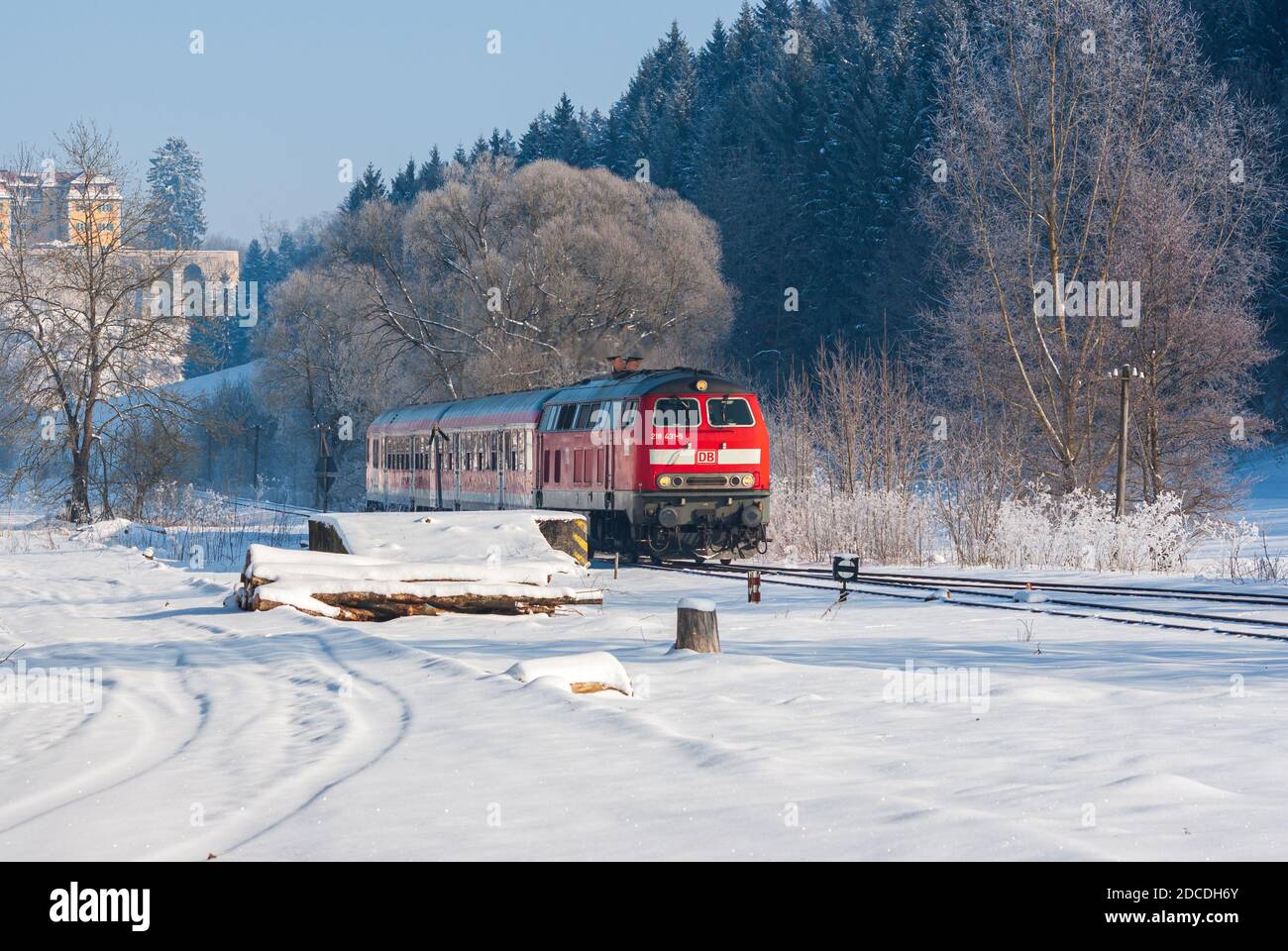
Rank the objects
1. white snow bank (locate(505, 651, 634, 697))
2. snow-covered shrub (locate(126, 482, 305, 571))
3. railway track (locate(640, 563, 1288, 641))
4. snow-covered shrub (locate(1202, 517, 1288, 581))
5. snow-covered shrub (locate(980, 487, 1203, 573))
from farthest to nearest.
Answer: snow-covered shrub (locate(126, 482, 305, 571)) < snow-covered shrub (locate(980, 487, 1203, 573)) < snow-covered shrub (locate(1202, 517, 1288, 581)) < railway track (locate(640, 563, 1288, 641)) < white snow bank (locate(505, 651, 634, 697))

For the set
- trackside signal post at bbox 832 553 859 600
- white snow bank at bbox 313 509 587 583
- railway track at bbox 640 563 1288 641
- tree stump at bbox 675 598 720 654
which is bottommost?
railway track at bbox 640 563 1288 641

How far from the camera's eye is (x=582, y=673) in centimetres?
1034

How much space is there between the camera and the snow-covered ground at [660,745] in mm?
6133

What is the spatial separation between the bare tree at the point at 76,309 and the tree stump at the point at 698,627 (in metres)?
27.8

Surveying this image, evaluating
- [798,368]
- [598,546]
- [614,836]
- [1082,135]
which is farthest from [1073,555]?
[798,368]

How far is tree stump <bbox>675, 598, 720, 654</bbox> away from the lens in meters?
12.5

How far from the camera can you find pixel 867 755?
790 cm

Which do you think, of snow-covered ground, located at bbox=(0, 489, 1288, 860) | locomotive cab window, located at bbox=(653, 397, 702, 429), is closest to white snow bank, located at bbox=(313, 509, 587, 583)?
snow-covered ground, located at bbox=(0, 489, 1288, 860)

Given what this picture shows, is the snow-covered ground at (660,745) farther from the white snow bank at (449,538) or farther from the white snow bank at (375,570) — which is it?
the white snow bank at (449,538)

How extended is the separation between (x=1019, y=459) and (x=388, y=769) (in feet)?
72.3

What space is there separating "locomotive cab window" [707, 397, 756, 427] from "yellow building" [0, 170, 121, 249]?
19247 millimetres

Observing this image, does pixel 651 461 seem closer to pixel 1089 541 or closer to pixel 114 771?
pixel 1089 541

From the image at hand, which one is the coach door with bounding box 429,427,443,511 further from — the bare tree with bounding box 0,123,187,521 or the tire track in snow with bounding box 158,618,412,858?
the tire track in snow with bounding box 158,618,412,858
